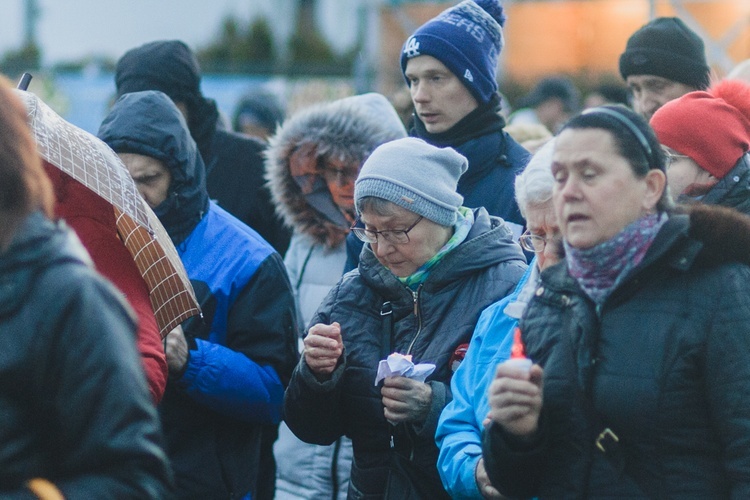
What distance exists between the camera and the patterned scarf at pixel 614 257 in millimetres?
2721

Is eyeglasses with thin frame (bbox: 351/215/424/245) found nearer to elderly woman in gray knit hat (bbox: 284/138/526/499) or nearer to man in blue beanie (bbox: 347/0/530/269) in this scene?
elderly woman in gray knit hat (bbox: 284/138/526/499)

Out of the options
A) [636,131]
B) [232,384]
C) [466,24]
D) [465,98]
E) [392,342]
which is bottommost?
[232,384]

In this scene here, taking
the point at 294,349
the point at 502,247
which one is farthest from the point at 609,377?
the point at 294,349

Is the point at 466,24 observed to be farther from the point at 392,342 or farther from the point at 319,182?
the point at 392,342

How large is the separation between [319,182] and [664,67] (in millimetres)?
1586

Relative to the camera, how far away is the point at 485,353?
3324mm

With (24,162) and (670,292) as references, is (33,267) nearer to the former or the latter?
(24,162)

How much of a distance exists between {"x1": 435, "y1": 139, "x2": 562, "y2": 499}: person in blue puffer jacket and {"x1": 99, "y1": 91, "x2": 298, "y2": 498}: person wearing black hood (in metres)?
0.99

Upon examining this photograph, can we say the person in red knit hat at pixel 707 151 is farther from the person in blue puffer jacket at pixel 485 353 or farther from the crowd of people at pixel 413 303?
the person in blue puffer jacket at pixel 485 353

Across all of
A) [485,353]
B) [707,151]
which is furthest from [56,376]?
[707,151]

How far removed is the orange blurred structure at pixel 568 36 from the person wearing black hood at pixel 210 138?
10681 mm

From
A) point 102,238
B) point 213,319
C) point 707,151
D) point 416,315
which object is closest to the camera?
point 102,238

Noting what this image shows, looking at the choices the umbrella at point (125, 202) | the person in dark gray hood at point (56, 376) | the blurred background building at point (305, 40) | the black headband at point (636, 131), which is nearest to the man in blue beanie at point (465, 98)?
the umbrella at point (125, 202)

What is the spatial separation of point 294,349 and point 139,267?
0.98m
